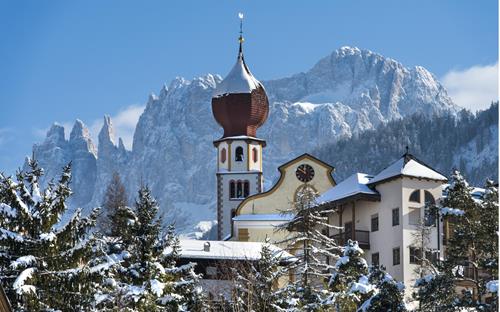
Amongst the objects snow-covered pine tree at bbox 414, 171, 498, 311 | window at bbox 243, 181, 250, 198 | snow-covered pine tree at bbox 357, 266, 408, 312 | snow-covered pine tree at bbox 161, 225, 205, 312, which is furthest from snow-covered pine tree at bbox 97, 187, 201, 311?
window at bbox 243, 181, 250, 198

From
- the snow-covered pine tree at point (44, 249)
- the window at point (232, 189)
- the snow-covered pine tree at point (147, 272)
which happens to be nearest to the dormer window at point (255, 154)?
the window at point (232, 189)

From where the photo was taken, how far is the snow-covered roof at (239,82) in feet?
307

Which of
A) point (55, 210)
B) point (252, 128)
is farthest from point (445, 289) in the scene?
point (252, 128)

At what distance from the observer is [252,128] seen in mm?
91688

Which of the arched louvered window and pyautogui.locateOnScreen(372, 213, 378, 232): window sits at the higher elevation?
the arched louvered window

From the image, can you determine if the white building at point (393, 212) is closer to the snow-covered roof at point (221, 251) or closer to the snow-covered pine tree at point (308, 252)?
the snow-covered roof at point (221, 251)

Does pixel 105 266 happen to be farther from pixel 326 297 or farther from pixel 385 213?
pixel 385 213

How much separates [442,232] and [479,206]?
20631 millimetres

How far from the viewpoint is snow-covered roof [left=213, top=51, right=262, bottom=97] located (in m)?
93.6

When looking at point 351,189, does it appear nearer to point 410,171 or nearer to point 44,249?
point 410,171

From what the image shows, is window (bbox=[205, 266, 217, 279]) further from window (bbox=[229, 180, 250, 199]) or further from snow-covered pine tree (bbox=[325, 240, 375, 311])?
window (bbox=[229, 180, 250, 199])

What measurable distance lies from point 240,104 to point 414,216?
134 ft

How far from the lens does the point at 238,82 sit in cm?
9438

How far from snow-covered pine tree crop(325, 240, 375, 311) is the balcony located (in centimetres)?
1964
